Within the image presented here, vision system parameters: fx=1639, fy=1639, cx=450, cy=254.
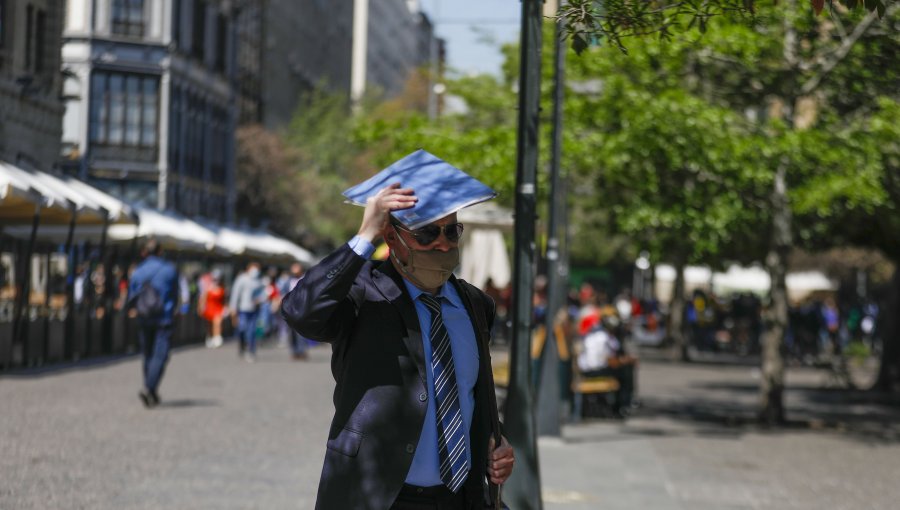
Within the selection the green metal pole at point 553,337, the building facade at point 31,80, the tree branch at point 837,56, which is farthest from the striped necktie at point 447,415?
the building facade at point 31,80

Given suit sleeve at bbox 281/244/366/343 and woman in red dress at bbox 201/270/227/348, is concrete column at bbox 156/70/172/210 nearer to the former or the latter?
woman in red dress at bbox 201/270/227/348

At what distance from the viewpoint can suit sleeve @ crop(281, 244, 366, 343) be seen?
4.41 meters

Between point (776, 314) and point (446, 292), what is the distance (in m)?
16.0

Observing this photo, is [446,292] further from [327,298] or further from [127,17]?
[127,17]

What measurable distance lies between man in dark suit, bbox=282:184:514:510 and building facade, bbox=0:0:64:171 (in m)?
24.2

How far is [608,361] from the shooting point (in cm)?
2036

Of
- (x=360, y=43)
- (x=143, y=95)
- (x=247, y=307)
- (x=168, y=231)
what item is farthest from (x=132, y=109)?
(x=360, y=43)

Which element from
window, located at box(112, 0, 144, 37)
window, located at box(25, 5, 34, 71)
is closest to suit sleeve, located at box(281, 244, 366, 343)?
window, located at box(25, 5, 34, 71)

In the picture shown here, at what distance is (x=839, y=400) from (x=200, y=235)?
52.3 feet

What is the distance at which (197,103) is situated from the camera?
57.4m

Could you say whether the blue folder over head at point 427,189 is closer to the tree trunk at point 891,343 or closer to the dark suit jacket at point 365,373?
the dark suit jacket at point 365,373

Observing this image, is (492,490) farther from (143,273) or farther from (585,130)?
(585,130)

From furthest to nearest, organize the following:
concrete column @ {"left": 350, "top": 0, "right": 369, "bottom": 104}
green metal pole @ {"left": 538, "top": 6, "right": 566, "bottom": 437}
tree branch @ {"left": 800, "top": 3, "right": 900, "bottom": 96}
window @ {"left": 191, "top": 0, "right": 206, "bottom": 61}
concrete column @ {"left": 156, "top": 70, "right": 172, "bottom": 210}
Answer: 1. concrete column @ {"left": 350, "top": 0, "right": 369, "bottom": 104}
2. window @ {"left": 191, "top": 0, "right": 206, "bottom": 61}
3. concrete column @ {"left": 156, "top": 70, "right": 172, "bottom": 210}
4. tree branch @ {"left": 800, "top": 3, "right": 900, "bottom": 96}
5. green metal pole @ {"left": 538, "top": 6, "right": 566, "bottom": 437}

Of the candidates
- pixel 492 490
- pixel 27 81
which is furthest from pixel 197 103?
pixel 492 490
